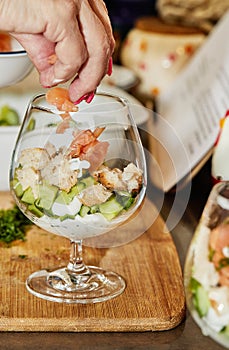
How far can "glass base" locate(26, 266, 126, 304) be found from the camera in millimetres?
1011

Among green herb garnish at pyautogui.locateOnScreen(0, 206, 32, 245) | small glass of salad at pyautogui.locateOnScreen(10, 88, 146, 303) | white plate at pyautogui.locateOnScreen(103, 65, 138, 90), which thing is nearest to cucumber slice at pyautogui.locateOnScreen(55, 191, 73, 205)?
small glass of salad at pyautogui.locateOnScreen(10, 88, 146, 303)

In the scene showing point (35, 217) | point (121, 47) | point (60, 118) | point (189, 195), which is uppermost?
point (60, 118)

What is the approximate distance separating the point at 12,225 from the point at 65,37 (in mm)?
350

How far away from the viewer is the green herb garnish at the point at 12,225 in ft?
3.82

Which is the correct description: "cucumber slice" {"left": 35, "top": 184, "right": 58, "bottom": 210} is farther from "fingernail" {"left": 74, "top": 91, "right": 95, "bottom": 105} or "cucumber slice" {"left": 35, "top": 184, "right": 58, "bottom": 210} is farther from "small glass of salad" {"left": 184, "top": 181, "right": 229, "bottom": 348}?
"small glass of salad" {"left": 184, "top": 181, "right": 229, "bottom": 348}

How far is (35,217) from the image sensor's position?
1001mm

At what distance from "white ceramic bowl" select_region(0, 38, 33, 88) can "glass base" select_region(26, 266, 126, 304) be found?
282 millimetres

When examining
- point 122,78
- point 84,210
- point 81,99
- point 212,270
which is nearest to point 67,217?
point 84,210

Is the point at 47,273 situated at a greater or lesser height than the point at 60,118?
lesser

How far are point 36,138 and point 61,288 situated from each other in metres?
0.18

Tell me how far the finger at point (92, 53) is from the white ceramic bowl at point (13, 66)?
237 mm

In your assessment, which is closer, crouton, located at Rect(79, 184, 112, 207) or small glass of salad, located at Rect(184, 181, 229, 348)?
small glass of salad, located at Rect(184, 181, 229, 348)

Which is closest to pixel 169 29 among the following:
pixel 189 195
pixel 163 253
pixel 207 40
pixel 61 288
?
pixel 207 40

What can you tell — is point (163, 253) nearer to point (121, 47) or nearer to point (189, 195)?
point (189, 195)
